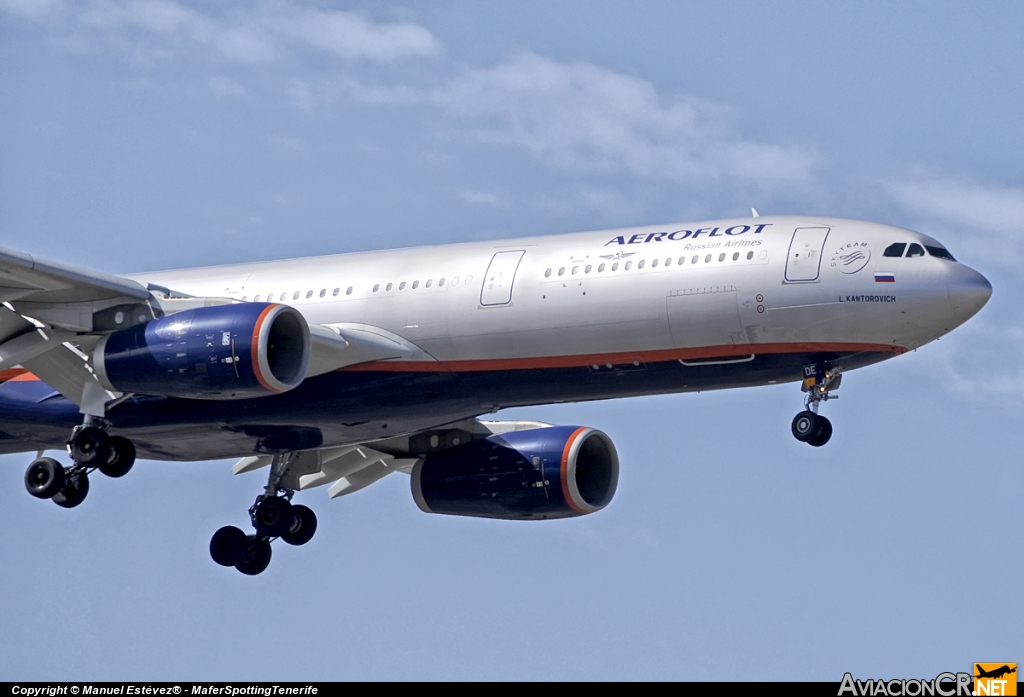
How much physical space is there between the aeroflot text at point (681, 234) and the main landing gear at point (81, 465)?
933 centimetres

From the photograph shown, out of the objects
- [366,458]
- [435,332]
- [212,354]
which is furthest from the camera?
Result: [366,458]

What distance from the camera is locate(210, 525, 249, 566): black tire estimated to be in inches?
1633

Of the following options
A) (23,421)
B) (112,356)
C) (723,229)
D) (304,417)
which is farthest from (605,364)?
(23,421)

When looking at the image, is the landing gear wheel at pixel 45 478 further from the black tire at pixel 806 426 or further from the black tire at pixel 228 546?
the black tire at pixel 806 426

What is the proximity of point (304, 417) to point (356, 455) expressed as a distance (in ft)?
19.6

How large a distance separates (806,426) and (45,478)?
1337 cm

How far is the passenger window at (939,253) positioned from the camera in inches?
1362

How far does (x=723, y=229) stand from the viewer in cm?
3569

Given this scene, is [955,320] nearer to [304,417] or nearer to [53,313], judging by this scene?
[304,417]

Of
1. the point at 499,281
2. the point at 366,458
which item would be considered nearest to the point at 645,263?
the point at 499,281

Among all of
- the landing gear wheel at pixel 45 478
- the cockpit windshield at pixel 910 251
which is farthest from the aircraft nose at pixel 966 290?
the landing gear wheel at pixel 45 478

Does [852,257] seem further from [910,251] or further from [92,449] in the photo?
[92,449]

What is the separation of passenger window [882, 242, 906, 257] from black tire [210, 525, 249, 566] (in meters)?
14.2

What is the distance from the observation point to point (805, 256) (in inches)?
1367
